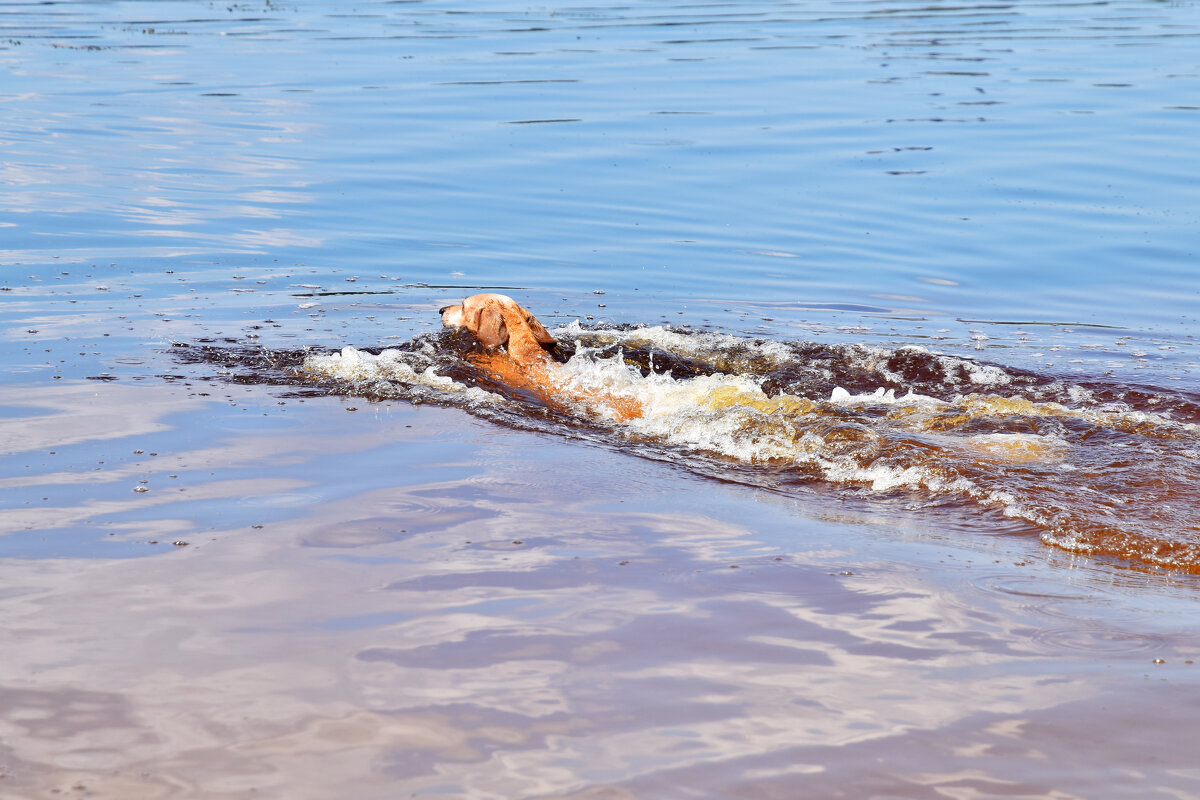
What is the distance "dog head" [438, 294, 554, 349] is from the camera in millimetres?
7883

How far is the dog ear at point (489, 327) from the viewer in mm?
7875

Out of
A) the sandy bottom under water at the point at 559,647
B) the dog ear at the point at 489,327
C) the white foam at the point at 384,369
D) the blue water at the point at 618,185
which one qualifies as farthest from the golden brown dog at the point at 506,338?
the sandy bottom under water at the point at 559,647

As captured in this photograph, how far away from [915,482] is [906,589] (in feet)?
4.70

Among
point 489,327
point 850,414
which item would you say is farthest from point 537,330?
point 850,414

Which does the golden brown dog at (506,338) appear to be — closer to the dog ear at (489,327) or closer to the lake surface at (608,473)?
the dog ear at (489,327)

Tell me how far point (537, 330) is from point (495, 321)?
0.30 m

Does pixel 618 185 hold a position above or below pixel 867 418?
above

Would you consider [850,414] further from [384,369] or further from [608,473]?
[384,369]

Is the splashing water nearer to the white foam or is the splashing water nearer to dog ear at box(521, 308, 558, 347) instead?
the white foam

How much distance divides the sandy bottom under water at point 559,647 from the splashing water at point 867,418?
15.4 inches

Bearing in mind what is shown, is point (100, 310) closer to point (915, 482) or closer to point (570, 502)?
point (570, 502)

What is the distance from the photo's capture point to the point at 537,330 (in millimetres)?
7984

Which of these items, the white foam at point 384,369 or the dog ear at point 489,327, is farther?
the dog ear at point 489,327

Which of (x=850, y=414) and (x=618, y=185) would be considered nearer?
(x=850, y=414)
